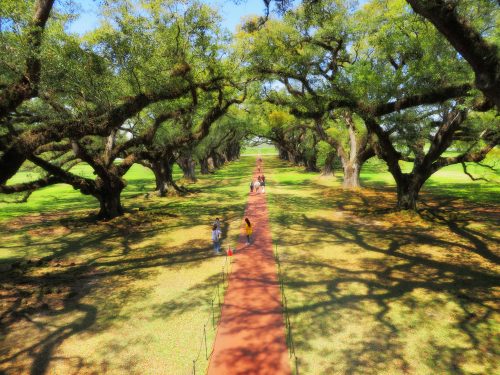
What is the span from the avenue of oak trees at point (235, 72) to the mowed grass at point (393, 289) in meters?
4.31

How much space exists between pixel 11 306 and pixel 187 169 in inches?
1235

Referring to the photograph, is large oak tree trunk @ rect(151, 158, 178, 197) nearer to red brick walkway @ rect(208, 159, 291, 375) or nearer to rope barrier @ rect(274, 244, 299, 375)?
red brick walkway @ rect(208, 159, 291, 375)

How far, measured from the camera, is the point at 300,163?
62.0 m

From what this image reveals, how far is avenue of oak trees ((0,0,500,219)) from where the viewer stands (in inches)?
373

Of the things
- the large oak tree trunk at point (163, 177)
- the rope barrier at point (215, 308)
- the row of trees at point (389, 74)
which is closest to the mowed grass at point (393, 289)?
the rope barrier at point (215, 308)

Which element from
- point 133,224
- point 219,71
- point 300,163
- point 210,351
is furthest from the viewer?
point 300,163

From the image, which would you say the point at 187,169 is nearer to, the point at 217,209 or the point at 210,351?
the point at 217,209

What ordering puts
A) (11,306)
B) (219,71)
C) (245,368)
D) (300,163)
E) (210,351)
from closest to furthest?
(245,368), (210,351), (11,306), (219,71), (300,163)

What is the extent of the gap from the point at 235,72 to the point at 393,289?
1426 cm

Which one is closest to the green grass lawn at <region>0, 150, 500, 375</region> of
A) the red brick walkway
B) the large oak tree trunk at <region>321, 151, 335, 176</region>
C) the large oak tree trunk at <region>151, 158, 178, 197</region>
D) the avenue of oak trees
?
the red brick walkway

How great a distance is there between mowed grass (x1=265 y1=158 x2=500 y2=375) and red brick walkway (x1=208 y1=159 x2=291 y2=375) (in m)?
0.46

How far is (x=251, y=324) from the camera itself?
28.2ft

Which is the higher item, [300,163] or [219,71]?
[219,71]

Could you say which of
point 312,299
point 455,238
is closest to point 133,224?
point 312,299
